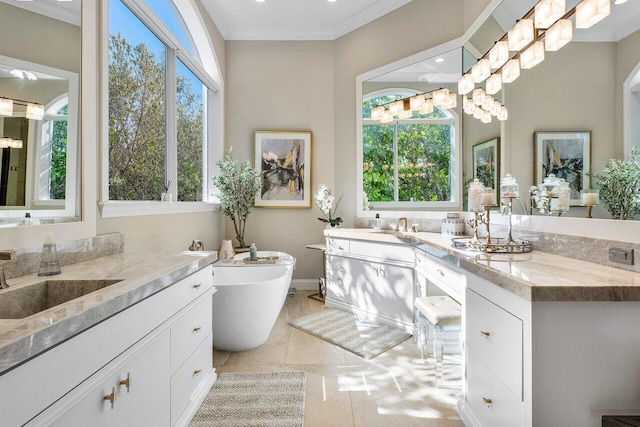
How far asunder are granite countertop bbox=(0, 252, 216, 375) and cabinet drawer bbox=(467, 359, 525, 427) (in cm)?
145

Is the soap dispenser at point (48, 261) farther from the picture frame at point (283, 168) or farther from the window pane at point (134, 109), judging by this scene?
the picture frame at point (283, 168)

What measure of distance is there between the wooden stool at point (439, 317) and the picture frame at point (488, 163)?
40.5 inches

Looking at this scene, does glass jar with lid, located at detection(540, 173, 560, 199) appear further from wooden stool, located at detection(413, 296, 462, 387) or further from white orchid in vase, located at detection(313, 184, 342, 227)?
white orchid in vase, located at detection(313, 184, 342, 227)

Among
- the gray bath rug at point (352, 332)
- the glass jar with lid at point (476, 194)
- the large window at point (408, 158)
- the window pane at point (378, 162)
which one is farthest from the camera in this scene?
the window pane at point (378, 162)

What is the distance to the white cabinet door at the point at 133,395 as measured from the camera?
3.22 feet

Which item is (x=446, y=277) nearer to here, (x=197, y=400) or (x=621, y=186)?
(x=621, y=186)

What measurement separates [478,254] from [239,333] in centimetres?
181

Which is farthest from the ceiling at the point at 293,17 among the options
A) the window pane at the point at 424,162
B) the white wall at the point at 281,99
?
the window pane at the point at 424,162

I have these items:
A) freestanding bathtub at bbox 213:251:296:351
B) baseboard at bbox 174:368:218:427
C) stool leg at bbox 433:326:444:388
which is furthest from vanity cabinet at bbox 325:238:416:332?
baseboard at bbox 174:368:218:427

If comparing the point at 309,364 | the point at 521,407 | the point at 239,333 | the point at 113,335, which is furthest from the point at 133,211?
the point at 521,407

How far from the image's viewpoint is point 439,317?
6.89 feet

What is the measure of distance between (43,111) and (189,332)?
123 cm

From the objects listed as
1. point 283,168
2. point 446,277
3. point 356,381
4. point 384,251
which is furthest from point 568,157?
point 283,168

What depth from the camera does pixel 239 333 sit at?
8.70ft
